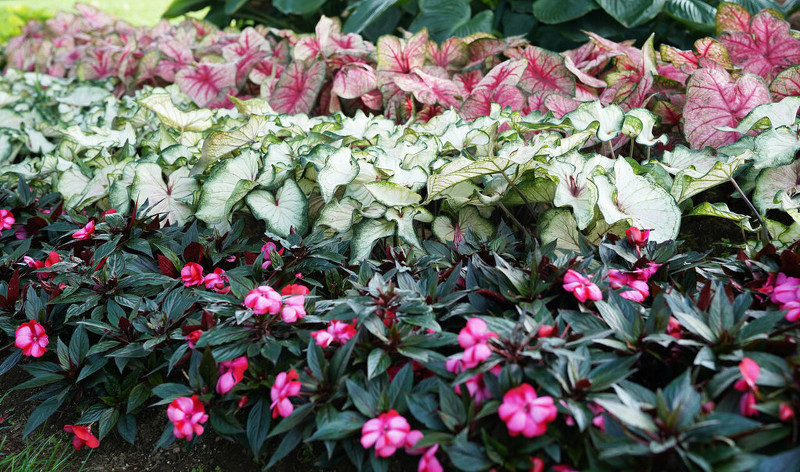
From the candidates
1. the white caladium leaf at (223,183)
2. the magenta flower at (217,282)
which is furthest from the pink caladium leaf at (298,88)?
the magenta flower at (217,282)

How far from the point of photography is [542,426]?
95 cm

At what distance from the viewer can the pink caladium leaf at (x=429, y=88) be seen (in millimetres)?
2266

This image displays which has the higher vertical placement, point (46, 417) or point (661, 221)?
point (661, 221)

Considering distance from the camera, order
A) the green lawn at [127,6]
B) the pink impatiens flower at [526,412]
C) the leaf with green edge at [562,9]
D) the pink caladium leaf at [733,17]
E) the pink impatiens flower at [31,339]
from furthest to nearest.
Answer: the green lawn at [127,6] → the leaf with green edge at [562,9] → the pink caladium leaf at [733,17] → the pink impatiens flower at [31,339] → the pink impatiens flower at [526,412]

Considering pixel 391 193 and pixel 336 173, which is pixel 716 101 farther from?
pixel 336 173

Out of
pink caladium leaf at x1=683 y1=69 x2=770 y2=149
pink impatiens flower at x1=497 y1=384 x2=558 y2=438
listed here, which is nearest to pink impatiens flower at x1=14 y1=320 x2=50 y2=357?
pink impatiens flower at x1=497 y1=384 x2=558 y2=438

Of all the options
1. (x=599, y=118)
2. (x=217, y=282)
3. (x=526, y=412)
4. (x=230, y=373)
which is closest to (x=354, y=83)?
(x=599, y=118)

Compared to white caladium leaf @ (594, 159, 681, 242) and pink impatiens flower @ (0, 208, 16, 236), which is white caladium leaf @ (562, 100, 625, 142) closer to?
white caladium leaf @ (594, 159, 681, 242)

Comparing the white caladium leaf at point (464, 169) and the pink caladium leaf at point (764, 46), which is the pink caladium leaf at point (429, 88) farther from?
the pink caladium leaf at point (764, 46)

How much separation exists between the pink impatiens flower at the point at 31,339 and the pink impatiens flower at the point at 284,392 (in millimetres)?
657

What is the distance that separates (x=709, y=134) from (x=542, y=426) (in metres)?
1.29

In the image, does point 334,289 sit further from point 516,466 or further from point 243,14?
point 243,14

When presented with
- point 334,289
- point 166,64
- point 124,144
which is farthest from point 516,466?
point 166,64

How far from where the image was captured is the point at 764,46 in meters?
2.18
